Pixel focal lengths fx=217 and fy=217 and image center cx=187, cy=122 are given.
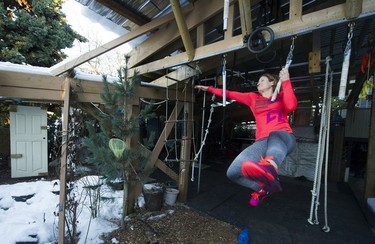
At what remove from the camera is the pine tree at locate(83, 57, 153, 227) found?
2986 mm

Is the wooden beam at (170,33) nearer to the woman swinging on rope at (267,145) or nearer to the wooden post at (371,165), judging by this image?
the woman swinging on rope at (267,145)

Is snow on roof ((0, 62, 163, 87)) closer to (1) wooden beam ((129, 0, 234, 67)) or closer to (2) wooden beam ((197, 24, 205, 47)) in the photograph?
(1) wooden beam ((129, 0, 234, 67))

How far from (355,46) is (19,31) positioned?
8.35 metres

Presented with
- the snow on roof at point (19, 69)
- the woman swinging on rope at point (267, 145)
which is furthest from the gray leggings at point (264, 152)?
the snow on roof at point (19, 69)

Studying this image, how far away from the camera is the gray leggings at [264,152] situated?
Result: 1527 millimetres

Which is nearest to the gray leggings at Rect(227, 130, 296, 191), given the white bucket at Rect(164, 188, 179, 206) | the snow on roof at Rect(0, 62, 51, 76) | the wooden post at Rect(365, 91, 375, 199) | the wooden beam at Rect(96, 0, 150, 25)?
the wooden beam at Rect(96, 0, 150, 25)

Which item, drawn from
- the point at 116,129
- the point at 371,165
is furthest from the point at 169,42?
the point at 371,165

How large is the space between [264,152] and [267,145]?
0.19 ft

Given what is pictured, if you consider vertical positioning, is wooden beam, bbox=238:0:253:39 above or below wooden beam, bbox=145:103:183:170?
above

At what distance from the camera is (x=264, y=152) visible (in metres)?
1.66

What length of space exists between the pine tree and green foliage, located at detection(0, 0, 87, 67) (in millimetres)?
4898

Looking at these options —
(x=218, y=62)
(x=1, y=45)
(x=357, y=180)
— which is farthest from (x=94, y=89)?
(x=357, y=180)

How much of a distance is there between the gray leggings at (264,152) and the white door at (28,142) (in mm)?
6064

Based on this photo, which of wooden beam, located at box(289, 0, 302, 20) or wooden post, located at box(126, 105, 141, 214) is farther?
wooden post, located at box(126, 105, 141, 214)
